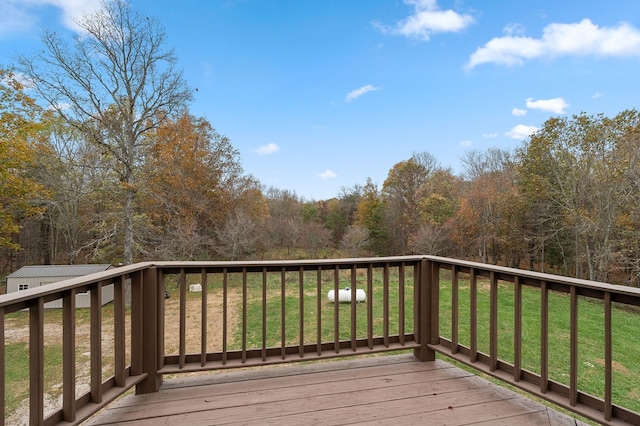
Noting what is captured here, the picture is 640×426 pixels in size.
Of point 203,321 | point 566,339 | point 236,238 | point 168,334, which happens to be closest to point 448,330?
point 203,321

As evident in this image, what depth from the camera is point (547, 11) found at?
895 cm

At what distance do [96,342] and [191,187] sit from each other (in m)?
12.0

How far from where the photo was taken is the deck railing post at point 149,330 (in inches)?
77.6

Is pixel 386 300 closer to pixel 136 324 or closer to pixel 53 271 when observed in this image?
pixel 136 324

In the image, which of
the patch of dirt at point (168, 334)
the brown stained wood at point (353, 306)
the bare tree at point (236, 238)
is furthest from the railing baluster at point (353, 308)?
the bare tree at point (236, 238)

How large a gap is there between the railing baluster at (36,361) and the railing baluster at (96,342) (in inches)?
11.1

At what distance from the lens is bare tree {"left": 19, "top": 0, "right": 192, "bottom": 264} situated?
921cm

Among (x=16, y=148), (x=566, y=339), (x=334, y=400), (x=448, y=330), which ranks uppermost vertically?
(x=16, y=148)

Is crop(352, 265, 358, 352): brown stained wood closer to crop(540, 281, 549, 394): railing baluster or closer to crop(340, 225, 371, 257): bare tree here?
crop(540, 281, 549, 394): railing baluster

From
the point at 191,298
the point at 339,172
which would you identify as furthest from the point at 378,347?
the point at 339,172

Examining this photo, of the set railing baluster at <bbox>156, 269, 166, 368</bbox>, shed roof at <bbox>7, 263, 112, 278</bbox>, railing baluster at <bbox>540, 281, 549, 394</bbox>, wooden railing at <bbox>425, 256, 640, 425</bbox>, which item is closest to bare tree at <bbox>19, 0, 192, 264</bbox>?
shed roof at <bbox>7, 263, 112, 278</bbox>

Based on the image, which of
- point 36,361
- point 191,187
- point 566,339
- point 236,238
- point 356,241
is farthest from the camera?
point 356,241

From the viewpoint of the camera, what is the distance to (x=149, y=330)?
6.48 feet

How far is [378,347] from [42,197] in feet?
44.2
